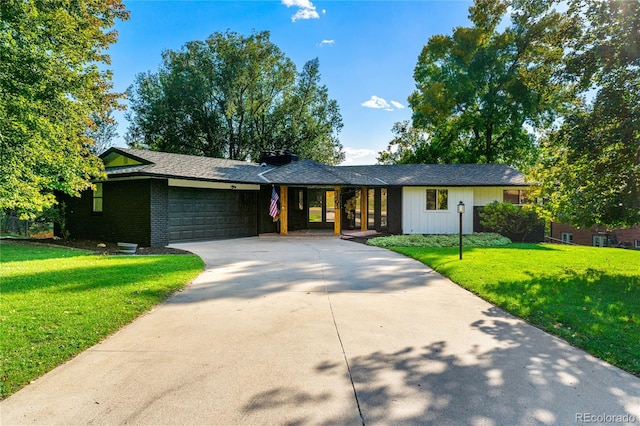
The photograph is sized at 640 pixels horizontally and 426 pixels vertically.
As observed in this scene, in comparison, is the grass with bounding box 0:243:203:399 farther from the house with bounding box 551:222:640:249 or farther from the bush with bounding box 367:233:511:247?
the house with bounding box 551:222:640:249

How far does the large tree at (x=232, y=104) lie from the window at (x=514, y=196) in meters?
17.7

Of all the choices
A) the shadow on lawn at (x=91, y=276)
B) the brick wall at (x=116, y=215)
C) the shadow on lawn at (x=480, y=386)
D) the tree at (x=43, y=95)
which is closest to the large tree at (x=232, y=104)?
the tree at (x=43, y=95)

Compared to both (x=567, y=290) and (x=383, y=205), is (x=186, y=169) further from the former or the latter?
(x=567, y=290)

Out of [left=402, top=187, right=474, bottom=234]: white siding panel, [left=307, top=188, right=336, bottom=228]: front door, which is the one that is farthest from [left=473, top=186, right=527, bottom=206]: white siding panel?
[left=307, top=188, right=336, bottom=228]: front door

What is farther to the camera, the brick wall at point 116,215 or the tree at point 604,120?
the brick wall at point 116,215

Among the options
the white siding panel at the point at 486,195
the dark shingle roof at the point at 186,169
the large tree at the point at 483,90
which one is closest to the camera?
the dark shingle roof at the point at 186,169

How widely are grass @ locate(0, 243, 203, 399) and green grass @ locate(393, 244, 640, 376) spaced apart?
5.56 m

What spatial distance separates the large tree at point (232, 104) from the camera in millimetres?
29625

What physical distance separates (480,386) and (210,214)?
534 inches

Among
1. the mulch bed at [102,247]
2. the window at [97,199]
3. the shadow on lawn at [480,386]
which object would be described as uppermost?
the window at [97,199]

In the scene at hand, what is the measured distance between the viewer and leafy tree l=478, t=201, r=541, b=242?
16.2m

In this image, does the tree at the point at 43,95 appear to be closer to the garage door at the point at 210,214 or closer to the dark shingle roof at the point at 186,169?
the dark shingle roof at the point at 186,169

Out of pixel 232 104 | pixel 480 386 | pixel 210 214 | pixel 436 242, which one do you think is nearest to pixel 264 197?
pixel 210 214

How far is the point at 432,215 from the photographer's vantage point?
17.7 meters
